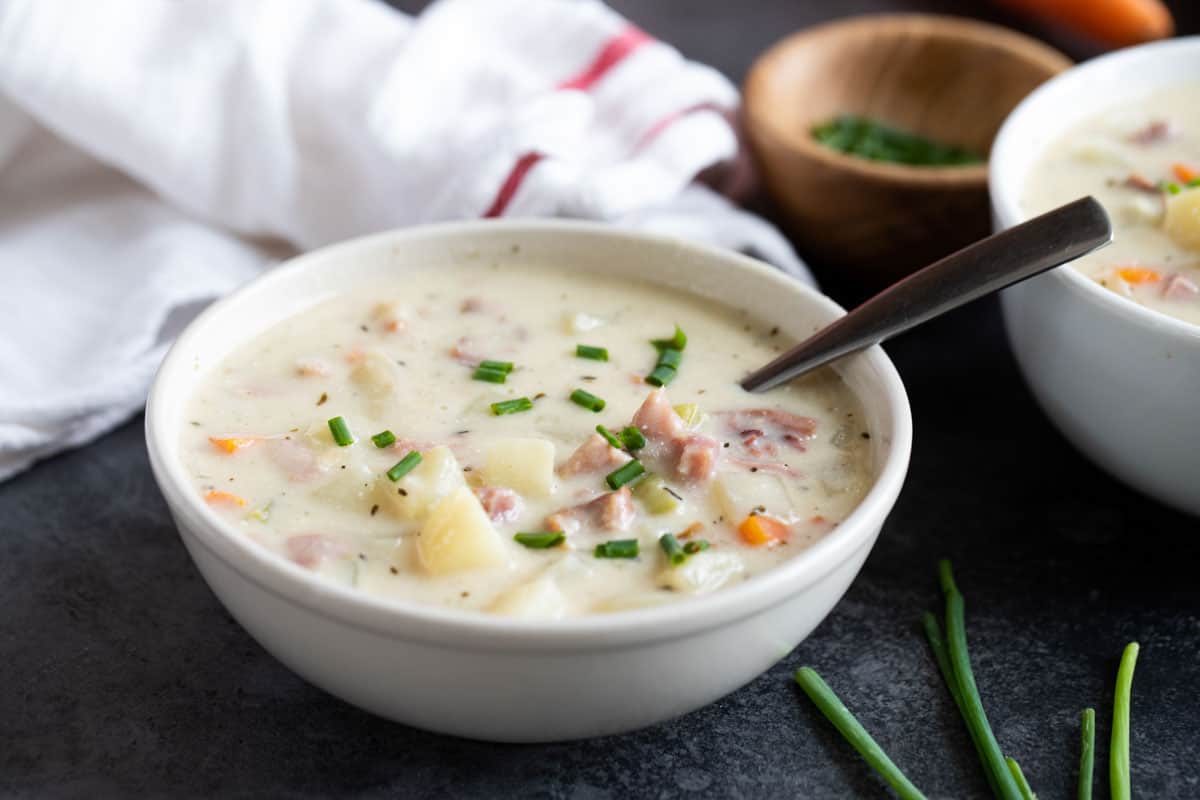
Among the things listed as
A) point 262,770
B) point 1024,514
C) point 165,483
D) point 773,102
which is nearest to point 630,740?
point 262,770

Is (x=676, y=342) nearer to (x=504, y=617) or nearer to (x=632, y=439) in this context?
(x=632, y=439)

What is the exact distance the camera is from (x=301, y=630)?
1.94 meters

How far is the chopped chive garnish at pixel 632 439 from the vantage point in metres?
2.26

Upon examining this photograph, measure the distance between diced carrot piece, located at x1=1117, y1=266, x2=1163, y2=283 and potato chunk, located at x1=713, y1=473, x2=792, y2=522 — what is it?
855mm

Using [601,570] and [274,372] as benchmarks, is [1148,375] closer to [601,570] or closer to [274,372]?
[601,570]

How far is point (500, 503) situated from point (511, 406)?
11.5 inches

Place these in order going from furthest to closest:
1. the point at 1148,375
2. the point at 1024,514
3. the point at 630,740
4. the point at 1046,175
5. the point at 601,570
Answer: the point at 1046,175
the point at 1024,514
the point at 1148,375
the point at 630,740
the point at 601,570

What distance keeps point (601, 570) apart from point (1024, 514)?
3.61 ft

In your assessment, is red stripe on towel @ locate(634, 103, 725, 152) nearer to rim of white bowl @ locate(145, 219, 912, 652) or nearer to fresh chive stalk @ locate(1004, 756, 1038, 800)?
rim of white bowl @ locate(145, 219, 912, 652)

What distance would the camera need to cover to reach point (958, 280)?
236 cm

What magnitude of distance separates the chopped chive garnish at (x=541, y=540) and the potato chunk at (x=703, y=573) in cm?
16

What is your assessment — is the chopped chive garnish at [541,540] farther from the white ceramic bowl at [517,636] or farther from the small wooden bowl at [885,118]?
the small wooden bowl at [885,118]

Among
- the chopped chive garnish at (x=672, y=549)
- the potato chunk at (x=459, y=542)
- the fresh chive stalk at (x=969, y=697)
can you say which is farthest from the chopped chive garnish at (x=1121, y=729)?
the potato chunk at (x=459, y=542)

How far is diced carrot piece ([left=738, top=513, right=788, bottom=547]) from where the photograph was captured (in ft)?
6.90
